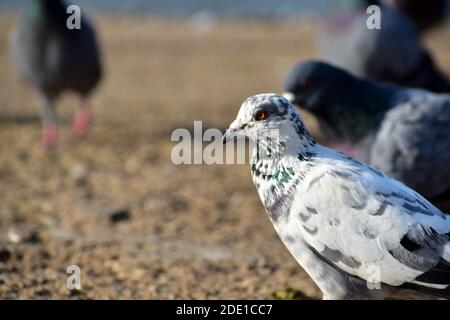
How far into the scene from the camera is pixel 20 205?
5578 mm

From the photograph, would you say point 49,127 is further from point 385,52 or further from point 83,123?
point 385,52

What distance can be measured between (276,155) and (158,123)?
17.0 ft

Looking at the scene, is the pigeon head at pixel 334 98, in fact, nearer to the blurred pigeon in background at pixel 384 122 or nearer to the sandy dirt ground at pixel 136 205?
the blurred pigeon in background at pixel 384 122

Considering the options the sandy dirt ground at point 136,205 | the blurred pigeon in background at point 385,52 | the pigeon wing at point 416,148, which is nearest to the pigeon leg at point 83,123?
the sandy dirt ground at point 136,205

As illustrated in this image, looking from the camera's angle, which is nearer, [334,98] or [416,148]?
[416,148]

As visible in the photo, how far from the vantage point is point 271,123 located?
10.5 ft

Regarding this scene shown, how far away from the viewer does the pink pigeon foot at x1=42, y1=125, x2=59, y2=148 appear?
24.0ft

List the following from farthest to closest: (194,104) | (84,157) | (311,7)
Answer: (311,7) → (194,104) → (84,157)

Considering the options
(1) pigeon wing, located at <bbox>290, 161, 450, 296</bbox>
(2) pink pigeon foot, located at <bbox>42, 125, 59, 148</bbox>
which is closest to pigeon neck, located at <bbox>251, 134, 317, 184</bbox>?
(1) pigeon wing, located at <bbox>290, 161, 450, 296</bbox>

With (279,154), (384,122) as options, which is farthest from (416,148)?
(279,154)

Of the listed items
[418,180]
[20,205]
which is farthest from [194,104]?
[418,180]

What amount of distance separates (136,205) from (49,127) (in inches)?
85.8

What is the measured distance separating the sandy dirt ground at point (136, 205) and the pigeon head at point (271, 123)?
99 cm
